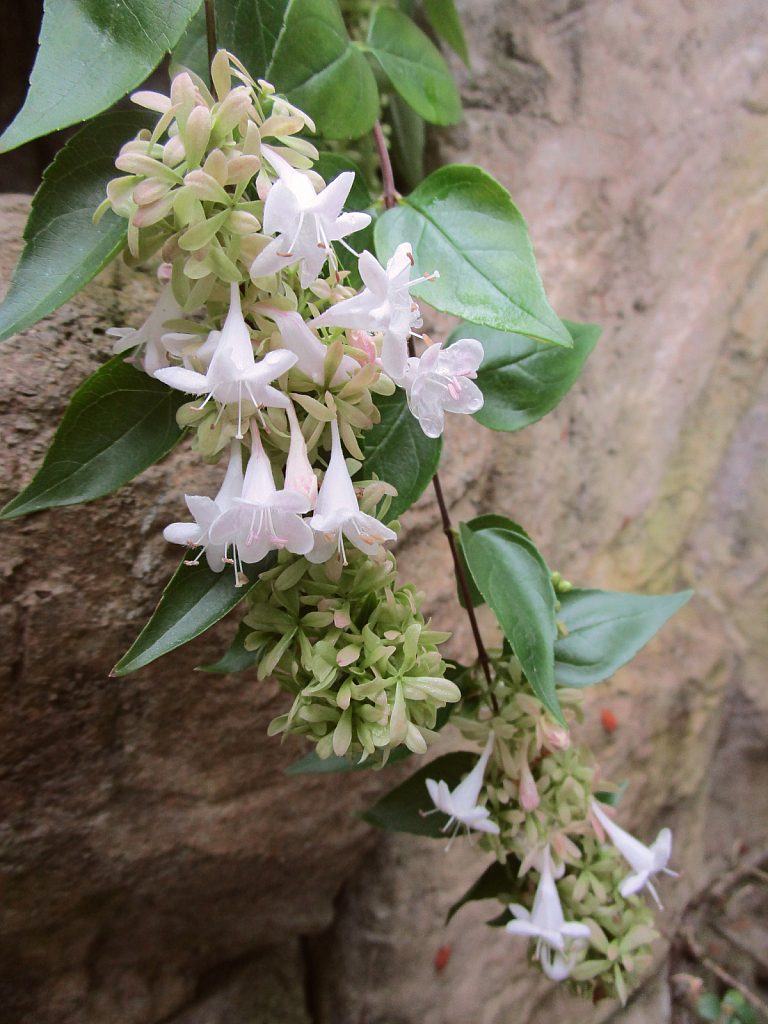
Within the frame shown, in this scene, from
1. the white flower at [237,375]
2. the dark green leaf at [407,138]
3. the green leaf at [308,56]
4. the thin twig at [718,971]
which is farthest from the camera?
the thin twig at [718,971]

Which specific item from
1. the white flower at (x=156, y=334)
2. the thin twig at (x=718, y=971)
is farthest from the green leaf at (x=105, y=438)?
the thin twig at (x=718, y=971)

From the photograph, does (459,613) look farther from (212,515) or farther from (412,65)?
(412,65)

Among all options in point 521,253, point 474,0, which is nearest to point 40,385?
point 521,253

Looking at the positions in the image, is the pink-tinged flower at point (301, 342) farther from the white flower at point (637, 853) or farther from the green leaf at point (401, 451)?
the white flower at point (637, 853)

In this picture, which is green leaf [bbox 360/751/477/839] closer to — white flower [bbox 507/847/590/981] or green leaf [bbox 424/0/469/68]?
white flower [bbox 507/847/590/981]

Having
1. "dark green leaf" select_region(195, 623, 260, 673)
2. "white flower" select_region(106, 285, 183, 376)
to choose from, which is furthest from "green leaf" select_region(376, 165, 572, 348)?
"dark green leaf" select_region(195, 623, 260, 673)

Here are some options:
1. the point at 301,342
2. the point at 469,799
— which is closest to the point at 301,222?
the point at 301,342
